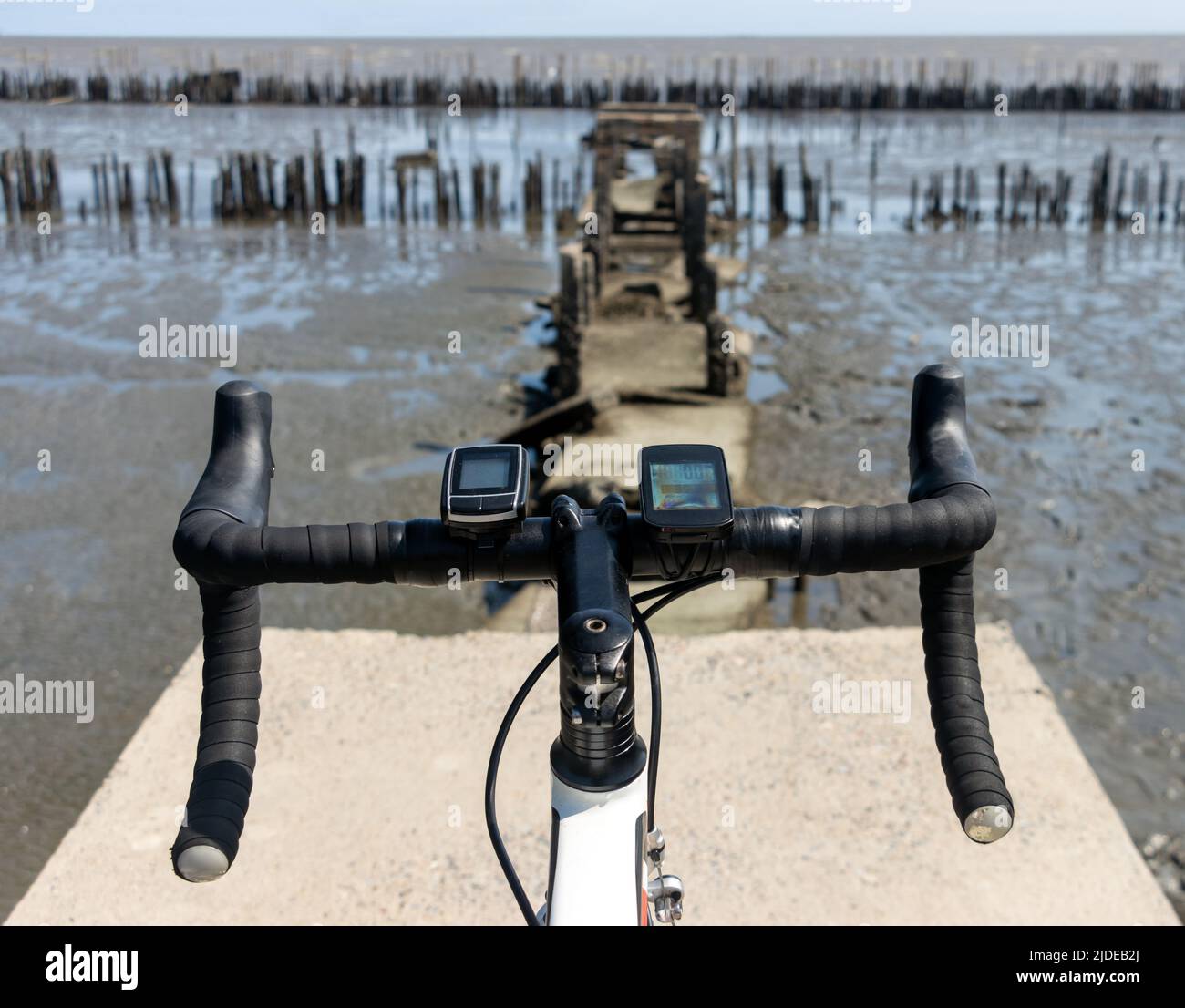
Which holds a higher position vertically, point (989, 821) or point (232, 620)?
point (232, 620)

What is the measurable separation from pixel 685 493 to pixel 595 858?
0.62m

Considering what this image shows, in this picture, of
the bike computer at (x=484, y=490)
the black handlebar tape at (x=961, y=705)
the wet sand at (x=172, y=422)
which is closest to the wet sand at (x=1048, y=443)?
the wet sand at (x=172, y=422)

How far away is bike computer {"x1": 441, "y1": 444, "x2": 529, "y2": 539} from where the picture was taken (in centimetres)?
186

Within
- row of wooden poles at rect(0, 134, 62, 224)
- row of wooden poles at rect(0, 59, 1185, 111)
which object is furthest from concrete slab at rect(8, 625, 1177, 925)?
row of wooden poles at rect(0, 59, 1185, 111)

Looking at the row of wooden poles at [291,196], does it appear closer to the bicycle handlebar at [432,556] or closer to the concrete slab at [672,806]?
the concrete slab at [672,806]

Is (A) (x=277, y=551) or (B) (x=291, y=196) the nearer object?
(A) (x=277, y=551)

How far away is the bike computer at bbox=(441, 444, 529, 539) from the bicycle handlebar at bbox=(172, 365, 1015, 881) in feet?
0.20

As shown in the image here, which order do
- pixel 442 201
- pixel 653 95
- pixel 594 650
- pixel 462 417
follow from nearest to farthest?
pixel 594 650, pixel 462 417, pixel 442 201, pixel 653 95

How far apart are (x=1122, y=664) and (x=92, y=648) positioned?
8083 millimetres

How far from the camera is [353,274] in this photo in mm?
24109

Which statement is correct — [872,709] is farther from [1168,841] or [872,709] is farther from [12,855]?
[12,855]

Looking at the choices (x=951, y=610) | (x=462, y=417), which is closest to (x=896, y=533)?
(x=951, y=610)

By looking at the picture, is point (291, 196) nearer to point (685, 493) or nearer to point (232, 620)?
point (232, 620)

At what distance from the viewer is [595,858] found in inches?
73.3
